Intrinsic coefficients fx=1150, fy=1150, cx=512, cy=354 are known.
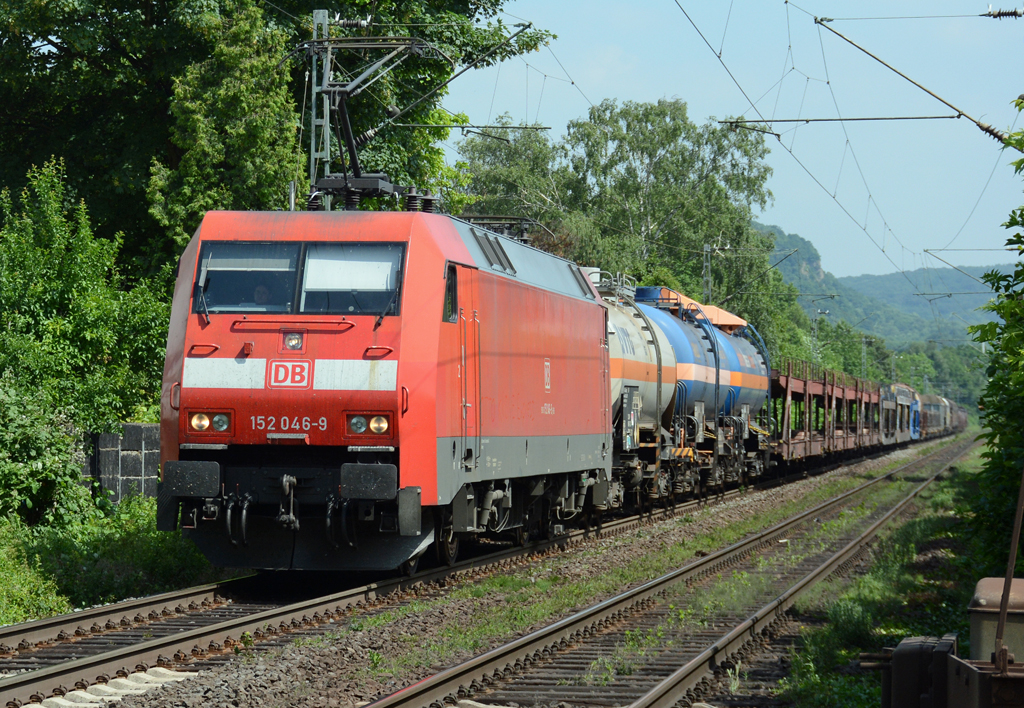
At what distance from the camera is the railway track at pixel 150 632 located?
7.58m

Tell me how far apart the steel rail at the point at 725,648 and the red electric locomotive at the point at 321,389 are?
293 cm

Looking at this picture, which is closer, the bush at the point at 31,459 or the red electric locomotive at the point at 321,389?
the red electric locomotive at the point at 321,389

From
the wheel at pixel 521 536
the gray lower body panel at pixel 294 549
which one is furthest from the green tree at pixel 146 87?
the gray lower body panel at pixel 294 549

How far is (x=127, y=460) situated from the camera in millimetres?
15273

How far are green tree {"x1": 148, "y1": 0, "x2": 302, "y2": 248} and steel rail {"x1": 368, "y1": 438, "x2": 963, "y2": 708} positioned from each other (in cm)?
1280

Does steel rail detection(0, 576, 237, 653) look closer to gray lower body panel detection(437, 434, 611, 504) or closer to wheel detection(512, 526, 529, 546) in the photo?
gray lower body panel detection(437, 434, 611, 504)

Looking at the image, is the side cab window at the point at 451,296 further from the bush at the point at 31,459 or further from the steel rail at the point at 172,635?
the bush at the point at 31,459

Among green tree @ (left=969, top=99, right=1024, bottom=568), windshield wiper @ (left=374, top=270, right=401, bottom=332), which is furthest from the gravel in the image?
green tree @ (left=969, top=99, right=1024, bottom=568)

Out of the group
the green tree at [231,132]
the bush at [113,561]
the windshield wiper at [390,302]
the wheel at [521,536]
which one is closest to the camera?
the windshield wiper at [390,302]

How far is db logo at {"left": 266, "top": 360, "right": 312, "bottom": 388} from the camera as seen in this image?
418 inches

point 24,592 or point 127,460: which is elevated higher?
point 127,460

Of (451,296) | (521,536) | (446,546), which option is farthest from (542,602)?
(521,536)

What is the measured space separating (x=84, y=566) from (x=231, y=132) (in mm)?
13426

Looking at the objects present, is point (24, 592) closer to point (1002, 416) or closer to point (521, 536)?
point (521, 536)
